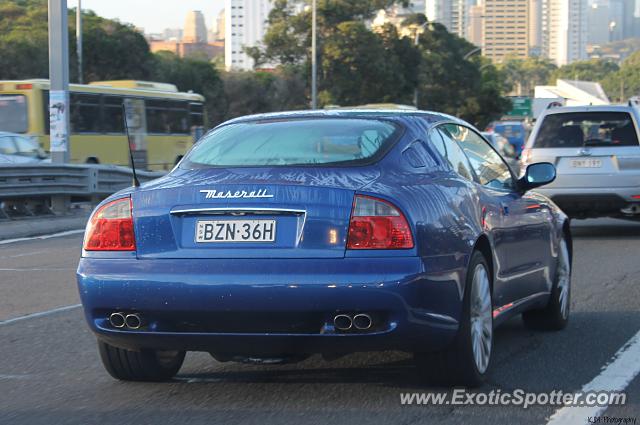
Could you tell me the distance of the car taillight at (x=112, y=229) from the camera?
5812 millimetres

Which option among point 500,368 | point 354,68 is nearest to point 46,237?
point 500,368

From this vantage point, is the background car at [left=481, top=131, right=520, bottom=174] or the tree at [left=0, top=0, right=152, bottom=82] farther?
the tree at [left=0, top=0, right=152, bottom=82]

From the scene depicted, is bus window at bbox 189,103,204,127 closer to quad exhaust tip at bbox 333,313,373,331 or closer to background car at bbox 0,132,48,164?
background car at bbox 0,132,48,164

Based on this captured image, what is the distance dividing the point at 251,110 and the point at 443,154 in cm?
6926

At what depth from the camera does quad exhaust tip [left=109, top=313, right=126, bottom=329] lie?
5.75 metres

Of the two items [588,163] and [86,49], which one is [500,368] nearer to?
[588,163]

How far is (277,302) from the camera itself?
544 centimetres

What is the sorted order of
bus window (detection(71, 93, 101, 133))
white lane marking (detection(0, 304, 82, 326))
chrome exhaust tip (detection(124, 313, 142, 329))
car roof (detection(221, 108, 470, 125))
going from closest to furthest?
1. chrome exhaust tip (detection(124, 313, 142, 329))
2. car roof (detection(221, 108, 470, 125))
3. white lane marking (detection(0, 304, 82, 326))
4. bus window (detection(71, 93, 101, 133))

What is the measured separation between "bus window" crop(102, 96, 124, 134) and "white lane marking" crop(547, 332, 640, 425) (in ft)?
82.0

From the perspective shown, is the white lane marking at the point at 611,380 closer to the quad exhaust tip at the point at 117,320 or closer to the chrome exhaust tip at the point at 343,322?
the chrome exhaust tip at the point at 343,322

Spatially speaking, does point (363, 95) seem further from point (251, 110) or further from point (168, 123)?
point (168, 123)

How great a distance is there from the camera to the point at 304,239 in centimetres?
552

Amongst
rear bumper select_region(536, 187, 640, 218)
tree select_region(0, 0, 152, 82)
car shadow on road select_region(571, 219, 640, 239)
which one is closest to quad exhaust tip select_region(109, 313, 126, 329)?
rear bumper select_region(536, 187, 640, 218)

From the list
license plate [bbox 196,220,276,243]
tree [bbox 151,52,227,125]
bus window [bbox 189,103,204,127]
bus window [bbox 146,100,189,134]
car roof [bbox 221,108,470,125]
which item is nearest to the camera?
license plate [bbox 196,220,276,243]
